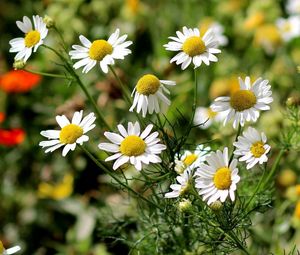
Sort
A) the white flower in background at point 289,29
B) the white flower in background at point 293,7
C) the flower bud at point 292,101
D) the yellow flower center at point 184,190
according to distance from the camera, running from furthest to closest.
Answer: the white flower in background at point 293,7 < the white flower in background at point 289,29 < the flower bud at point 292,101 < the yellow flower center at point 184,190

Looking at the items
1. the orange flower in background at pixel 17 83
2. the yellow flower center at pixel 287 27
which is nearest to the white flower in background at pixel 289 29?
the yellow flower center at pixel 287 27

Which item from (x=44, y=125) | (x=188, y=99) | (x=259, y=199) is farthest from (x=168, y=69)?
(x=259, y=199)

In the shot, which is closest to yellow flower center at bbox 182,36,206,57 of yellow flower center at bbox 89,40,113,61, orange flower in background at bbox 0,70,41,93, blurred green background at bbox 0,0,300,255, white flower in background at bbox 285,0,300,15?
yellow flower center at bbox 89,40,113,61

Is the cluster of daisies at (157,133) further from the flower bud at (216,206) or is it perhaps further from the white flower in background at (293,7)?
the white flower in background at (293,7)

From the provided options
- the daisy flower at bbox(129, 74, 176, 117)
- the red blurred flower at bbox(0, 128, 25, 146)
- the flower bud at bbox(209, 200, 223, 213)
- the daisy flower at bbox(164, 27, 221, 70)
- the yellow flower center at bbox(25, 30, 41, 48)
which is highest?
the yellow flower center at bbox(25, 30, 41, 48)

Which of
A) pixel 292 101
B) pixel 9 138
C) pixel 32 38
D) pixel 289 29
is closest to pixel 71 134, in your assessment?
pixel 32 38

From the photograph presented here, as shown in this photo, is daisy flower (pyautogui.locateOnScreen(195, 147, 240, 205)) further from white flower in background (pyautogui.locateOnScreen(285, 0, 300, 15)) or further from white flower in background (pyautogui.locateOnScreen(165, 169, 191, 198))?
white flower in background (pyautogui.locateOnScreen(285, 0, 300, 15))

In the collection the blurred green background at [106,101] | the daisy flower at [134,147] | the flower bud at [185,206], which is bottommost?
the blurred green background at [106,101]
